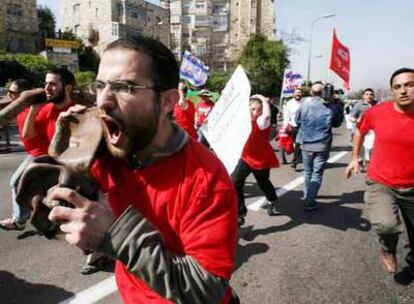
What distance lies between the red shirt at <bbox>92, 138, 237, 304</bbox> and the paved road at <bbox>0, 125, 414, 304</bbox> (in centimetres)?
241

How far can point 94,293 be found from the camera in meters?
3.79

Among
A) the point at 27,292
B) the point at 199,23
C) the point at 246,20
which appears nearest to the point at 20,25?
the point at 199,23

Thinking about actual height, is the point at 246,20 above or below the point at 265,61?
above

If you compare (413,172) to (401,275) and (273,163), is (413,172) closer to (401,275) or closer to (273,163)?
(401,275)

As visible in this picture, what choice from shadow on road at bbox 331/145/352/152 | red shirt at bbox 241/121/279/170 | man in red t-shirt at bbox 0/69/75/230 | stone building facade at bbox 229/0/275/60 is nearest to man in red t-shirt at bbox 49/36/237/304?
man in red t-shirt at bbox 0/69/75/230

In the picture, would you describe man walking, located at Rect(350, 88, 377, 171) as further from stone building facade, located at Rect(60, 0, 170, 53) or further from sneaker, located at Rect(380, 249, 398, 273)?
stone building facade, located at Rect(60, 0, 170, 53)

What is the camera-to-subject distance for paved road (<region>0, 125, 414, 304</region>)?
12.5ft

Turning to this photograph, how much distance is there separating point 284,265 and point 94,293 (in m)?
1.82

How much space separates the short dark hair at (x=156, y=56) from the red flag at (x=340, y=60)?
11.7 meters

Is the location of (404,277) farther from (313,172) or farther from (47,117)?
(47,117)

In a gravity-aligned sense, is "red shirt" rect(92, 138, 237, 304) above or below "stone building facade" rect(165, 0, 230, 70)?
below

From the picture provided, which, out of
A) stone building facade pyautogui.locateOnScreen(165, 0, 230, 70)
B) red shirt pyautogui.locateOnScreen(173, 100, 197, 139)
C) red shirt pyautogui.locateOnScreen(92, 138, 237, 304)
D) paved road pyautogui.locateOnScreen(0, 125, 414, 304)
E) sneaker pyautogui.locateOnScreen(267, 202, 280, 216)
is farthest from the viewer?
stone building facade pyautogui.locateOnScreen(165, 0, 230, 70)

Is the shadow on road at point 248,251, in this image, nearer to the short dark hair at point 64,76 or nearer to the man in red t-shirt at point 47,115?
the man in red t-shirt at point 47,115

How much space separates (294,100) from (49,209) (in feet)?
34.8
